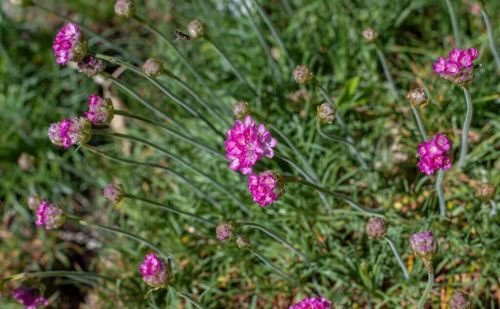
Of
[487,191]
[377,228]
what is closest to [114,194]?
[377,228]

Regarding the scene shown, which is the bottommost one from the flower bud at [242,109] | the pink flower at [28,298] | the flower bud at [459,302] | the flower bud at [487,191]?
the flower bud at [459,302]

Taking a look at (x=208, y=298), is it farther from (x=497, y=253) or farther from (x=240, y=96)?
(x=497, y=253)

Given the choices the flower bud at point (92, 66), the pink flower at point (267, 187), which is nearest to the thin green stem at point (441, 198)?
the pink flower at point (267, 187)

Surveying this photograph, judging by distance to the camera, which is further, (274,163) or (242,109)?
(274,163)

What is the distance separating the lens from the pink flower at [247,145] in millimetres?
2203

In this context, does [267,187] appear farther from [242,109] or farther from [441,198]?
[441,198]

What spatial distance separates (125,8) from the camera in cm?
262

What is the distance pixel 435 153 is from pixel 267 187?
1.88ft

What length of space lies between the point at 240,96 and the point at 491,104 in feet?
4.03

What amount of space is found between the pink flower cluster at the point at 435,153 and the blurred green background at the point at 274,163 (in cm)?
53

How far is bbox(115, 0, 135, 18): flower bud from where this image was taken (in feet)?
8.59

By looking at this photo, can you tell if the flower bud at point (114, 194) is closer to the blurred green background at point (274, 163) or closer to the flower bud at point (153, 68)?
the flower bud at point (153, 68)

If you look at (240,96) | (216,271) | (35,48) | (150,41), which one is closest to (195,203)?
(216,271)

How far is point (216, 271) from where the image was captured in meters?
3.18
